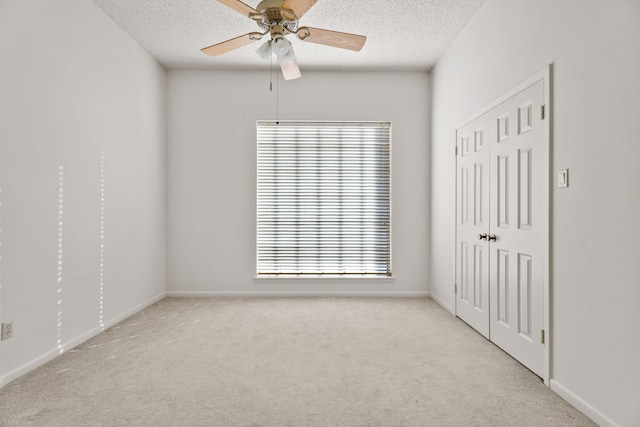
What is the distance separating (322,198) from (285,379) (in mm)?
2998

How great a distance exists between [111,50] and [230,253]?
8.76 ft

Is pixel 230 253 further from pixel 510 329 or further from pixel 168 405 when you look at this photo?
pixel 510 329

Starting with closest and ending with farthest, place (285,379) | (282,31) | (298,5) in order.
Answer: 1. (298,5)
2. (285,379)
3. (282,31)

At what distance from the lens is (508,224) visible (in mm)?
3139

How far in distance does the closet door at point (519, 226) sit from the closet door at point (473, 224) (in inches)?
5.3

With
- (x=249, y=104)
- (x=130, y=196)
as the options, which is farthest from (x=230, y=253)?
(x=249, y=104)
